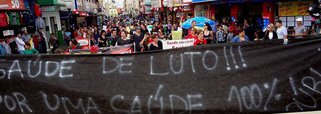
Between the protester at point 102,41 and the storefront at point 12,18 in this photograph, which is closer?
the protester at point 102,41

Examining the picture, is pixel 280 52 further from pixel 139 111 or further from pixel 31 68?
pixel 31 68

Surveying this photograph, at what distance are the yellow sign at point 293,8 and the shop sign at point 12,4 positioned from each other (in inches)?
556

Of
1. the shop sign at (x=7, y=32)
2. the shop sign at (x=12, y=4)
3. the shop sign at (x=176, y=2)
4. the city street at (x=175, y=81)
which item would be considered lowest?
the city street at (x=175, y=81)

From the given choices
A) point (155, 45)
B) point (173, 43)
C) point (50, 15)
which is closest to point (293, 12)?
point (173, 43)

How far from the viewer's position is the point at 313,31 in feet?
39.1

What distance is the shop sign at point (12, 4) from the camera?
17.2 meters

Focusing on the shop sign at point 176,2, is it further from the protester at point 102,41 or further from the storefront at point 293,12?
the protester at point 102,41

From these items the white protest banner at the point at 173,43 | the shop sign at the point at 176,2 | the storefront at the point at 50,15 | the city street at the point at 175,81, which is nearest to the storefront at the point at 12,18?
the storefront at the point at 50,15

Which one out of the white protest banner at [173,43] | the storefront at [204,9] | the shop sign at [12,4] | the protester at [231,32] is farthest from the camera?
the storefront at [204,9]

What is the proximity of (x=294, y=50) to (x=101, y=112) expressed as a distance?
267cm

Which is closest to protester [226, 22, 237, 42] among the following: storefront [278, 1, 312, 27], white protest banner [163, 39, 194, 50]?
white protest banner [163, 39, 194, 50]

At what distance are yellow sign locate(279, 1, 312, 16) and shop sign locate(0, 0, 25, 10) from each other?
556 inches

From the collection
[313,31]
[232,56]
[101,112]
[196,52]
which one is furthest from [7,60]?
[313,31]

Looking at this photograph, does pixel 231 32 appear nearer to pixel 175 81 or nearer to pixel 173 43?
pixel 173 43
